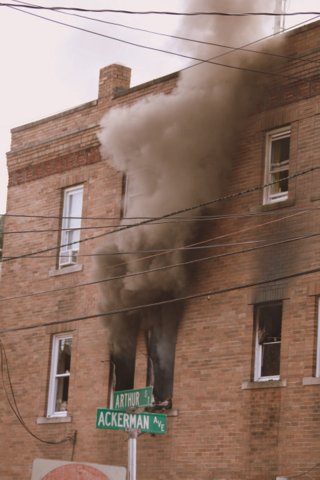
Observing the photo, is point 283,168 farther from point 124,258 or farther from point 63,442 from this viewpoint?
point 63,442

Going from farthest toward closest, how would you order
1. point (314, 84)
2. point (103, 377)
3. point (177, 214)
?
1. point (103, 377)
2. point (177, 214)
3. point (314, 84)

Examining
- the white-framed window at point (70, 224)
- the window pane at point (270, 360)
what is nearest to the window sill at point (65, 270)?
the white-framed window at point (70, 224)

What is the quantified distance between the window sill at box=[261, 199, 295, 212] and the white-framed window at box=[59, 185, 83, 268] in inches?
216

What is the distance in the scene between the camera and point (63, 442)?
24.4m

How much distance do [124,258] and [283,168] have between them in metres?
3.91

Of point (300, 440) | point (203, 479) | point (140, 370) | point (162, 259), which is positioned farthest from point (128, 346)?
point (300, 440)

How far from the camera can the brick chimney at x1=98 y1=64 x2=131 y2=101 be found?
84.3ft

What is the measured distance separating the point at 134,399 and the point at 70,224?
11097 mm

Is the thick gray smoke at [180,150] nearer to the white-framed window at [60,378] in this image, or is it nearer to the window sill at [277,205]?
the window sill at [277,205]

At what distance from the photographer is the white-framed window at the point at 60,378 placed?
991 inches

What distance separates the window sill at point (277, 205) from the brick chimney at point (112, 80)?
5907 millimetres

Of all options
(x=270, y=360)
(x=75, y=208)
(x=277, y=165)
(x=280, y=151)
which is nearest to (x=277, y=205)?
(x=277, y=165)

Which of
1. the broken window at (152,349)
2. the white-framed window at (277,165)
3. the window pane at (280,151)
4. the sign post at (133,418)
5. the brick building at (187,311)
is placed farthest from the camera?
the broken window at (152,349)

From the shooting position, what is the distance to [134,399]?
49.8 feet
